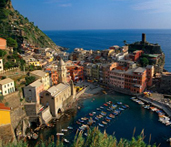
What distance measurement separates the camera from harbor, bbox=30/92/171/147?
26.7 m

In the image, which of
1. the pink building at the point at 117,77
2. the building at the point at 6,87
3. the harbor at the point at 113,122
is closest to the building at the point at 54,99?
the harbor at the point at 113,122

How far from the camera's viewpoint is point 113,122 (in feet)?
98.1

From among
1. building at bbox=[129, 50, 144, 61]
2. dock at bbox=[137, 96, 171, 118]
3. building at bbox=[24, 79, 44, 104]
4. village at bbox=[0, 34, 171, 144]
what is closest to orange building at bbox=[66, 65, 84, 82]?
village at bbox=[0, 34, 171, 144]

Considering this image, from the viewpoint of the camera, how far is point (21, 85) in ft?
109

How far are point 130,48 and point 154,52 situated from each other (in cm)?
1012

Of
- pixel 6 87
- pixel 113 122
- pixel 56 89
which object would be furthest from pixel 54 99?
pixel 113 122

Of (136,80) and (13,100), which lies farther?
Answer: (136,80)

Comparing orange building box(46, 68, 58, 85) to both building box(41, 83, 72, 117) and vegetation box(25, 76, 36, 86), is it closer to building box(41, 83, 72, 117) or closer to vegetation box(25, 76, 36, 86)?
vegetation box(25, 76, 36, 86)

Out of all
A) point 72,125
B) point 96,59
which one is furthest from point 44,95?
point 96,59

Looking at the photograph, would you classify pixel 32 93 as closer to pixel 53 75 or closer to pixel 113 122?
pixel 53 75

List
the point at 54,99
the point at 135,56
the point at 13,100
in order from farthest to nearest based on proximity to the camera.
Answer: the point at 135,56 → the point at 54,99 → the point at 13,100

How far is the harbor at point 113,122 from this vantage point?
2667 cm

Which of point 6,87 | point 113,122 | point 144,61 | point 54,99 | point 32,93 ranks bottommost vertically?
point 113,122

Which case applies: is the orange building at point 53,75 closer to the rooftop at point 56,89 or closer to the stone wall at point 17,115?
the rooftop at point 56,89
